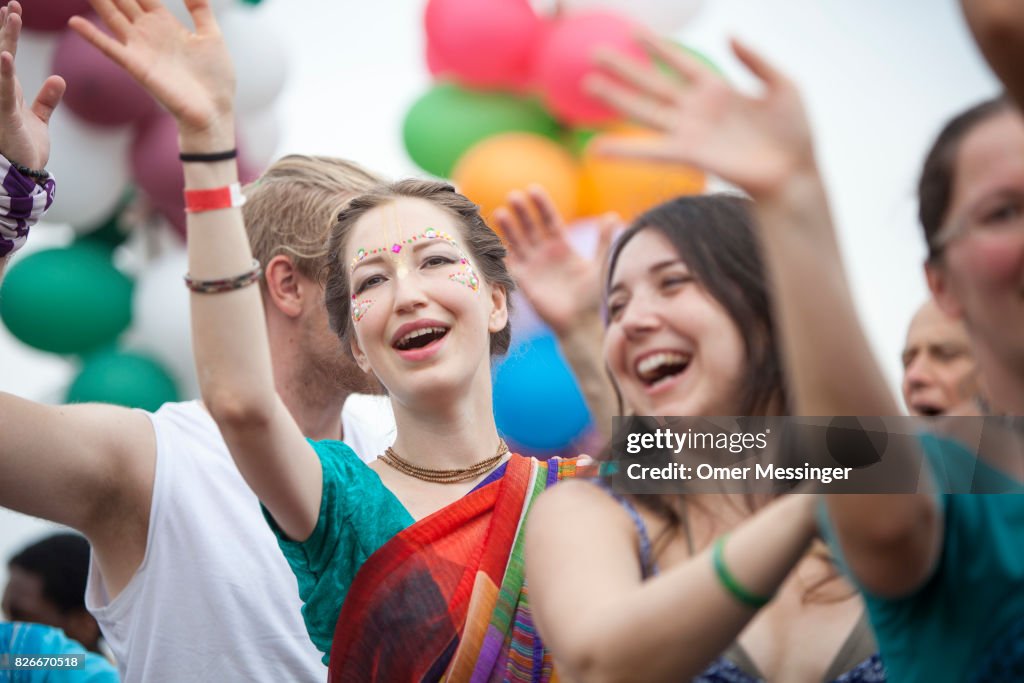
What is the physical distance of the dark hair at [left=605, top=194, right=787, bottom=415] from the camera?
1414mm

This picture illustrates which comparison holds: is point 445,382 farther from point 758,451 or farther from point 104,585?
point 104,585

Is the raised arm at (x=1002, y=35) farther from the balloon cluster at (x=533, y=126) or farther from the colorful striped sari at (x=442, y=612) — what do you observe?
the balloon cluster at (x=533, y=126)

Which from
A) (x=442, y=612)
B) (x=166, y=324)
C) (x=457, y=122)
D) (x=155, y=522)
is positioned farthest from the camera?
(x=457, y=122)

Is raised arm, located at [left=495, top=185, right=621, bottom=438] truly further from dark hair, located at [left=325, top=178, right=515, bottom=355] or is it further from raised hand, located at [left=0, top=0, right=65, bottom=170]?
raised hand, located at [left=0, top=0, right=65, bottom=170]

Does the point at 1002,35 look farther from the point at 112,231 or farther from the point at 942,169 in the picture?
the point at 112,231

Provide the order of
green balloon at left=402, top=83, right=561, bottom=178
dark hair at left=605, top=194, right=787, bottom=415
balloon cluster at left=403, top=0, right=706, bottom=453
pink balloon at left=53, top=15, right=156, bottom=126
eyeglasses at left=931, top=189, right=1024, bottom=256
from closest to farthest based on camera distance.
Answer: eyeglasses at left=931, top=189, right=1024, bottom=256 < dark hair at left=605, top=194, right=787, bottom=415 < pink balloon at left=53, top=15, right=156, bottom=126 < balloon cluster at left=403, top=0, right=706, bottom=453 < green balloon at left=402, top=83, right=561, bottom=178

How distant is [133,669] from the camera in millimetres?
1982

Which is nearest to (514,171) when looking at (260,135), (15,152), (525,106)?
(525,106)

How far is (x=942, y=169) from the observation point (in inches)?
47.7

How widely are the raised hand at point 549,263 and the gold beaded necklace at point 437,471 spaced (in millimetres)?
245

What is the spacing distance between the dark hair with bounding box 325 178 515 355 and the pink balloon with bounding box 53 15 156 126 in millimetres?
1880

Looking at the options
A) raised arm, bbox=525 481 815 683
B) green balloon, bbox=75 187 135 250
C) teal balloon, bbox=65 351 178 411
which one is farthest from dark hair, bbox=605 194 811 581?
green balloon, bbox=75 187 135 250

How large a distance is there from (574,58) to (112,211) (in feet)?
5.17

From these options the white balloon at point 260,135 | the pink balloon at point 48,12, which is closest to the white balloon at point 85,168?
the pink balloon at point 48,12
